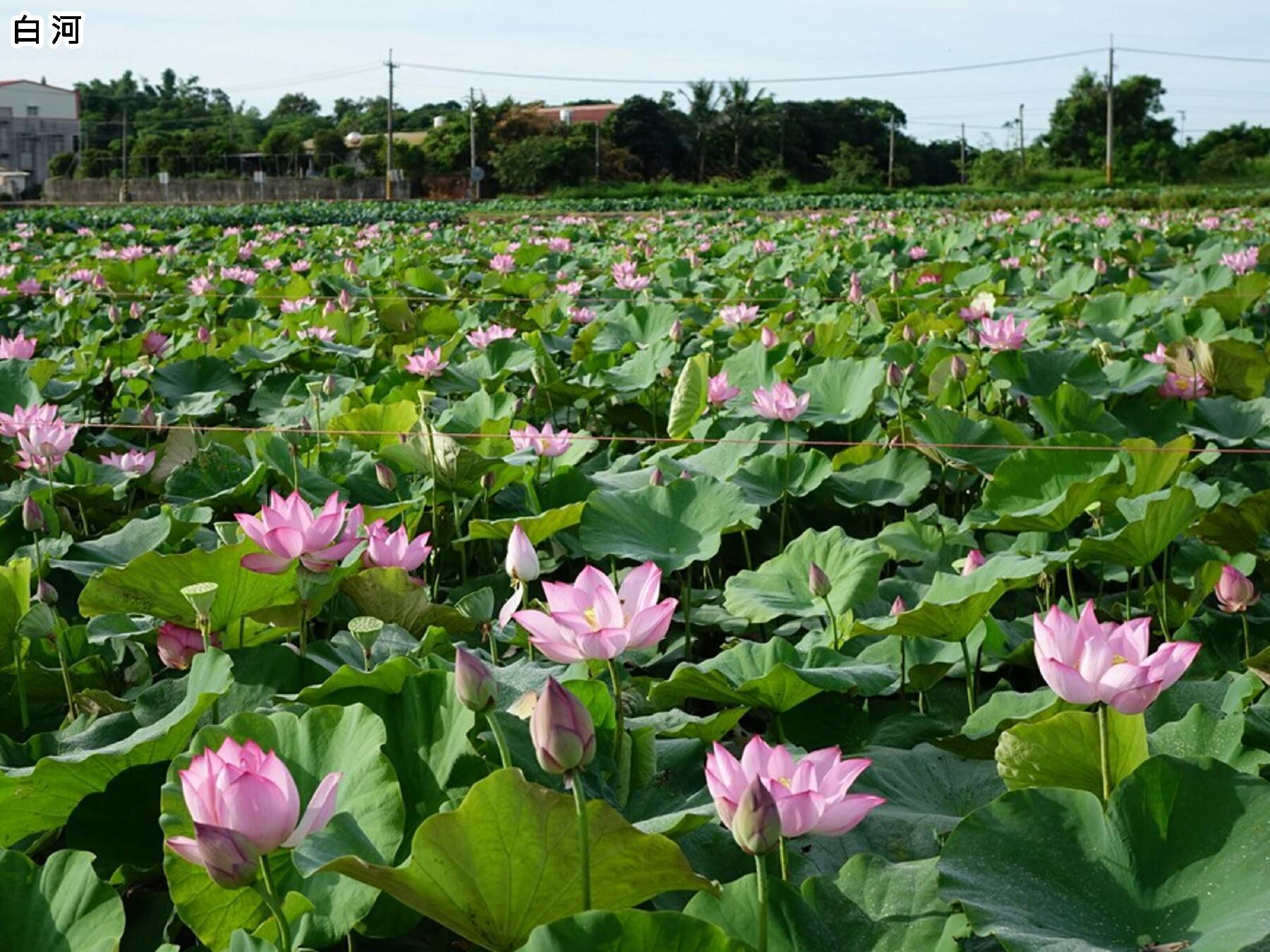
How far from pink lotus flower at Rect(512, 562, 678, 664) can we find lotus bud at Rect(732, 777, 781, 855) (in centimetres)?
19

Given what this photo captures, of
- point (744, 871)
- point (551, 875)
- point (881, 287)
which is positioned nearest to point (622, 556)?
point (744, 871)

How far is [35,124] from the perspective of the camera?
70312 millimetres

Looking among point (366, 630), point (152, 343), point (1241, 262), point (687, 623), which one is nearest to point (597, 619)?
point (366, 630)

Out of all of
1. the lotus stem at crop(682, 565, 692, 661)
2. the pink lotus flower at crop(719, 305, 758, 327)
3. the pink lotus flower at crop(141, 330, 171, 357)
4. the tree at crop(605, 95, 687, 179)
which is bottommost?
the lotus stem at crop(682, 565, 692, 661)

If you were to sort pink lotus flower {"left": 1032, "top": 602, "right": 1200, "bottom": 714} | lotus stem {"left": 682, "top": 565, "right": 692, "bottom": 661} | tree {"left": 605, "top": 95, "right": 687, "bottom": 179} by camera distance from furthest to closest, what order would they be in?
tree {"left": 605, "top": 95, "right": 687, "bottom": 179} < lotus stem {"left": 682, "top": 565, "right": 692, "bottom": 661} < pink lotus flower {"left": 1032, "top": 602, "right": 1200, "bottom": 714}

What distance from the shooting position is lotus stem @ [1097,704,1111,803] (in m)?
0.95

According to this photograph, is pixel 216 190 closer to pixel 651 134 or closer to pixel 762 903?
pixel 651 134

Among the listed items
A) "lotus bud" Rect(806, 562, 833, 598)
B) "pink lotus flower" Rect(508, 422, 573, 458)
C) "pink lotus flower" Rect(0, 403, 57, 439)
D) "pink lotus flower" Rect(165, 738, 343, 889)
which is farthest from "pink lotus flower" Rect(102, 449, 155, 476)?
"pink lotus flower" Rect(165, 738, 343, 889)

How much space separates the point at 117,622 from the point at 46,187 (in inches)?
1487

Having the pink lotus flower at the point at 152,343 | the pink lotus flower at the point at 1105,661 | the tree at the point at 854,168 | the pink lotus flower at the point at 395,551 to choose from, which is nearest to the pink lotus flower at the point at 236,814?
the pink lotus flower at the point at 1105,661

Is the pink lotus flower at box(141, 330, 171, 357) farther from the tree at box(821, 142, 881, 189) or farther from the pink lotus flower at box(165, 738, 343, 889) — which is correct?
the tree at box(821, 142, 881, 189)

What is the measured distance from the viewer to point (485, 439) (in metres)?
2.25

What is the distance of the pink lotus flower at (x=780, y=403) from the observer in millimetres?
2123

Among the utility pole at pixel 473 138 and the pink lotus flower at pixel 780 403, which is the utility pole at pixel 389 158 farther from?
the pink lotus flower at pixel 780 403
